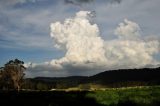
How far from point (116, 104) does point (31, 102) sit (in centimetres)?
2013

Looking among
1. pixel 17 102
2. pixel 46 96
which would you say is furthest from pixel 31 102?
pixel 46 96

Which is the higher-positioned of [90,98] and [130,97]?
[90,98]

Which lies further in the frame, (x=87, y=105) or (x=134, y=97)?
(x=134, y=97)

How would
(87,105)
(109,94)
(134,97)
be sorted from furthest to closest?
(109,94) → (134,97) → (87,105)

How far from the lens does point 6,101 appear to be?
82.1m

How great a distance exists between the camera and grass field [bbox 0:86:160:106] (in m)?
81.6

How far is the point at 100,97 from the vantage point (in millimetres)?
98375

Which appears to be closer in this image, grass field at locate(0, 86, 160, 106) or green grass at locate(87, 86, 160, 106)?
grass field at locate(0, 86, 160, 106)

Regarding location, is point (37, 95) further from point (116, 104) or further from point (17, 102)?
point (116, 104)

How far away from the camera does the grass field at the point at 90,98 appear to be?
8155 centimetres

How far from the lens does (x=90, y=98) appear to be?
315ft

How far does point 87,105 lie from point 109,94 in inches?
868

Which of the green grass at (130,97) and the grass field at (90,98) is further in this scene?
the green grass at (130,97)

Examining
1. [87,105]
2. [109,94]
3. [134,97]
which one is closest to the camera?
[87,105]
